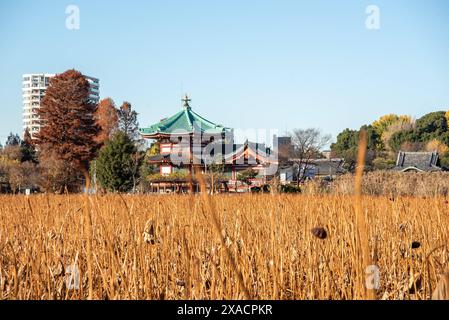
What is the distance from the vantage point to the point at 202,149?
66.6ft

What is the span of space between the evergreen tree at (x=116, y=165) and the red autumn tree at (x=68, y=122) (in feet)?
20.8

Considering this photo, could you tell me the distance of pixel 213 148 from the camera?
20.5 m

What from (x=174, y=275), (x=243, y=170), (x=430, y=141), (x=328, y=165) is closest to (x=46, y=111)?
(x=243, y=170)

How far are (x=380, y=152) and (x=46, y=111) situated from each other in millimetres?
18034

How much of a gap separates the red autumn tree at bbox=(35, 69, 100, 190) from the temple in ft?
14.3

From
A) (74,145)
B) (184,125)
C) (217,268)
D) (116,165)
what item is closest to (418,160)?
(184,125)

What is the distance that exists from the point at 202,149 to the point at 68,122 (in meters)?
7.30

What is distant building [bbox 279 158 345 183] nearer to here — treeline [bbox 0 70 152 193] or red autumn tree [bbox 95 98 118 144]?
treeline [bbox 0 70 152 193]

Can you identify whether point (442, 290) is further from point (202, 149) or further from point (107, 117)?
point (107, 117)

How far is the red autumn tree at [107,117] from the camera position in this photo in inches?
1171

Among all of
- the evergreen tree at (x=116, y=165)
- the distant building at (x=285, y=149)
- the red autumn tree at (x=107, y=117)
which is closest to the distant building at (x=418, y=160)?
the distant building at (x=285, y=149)

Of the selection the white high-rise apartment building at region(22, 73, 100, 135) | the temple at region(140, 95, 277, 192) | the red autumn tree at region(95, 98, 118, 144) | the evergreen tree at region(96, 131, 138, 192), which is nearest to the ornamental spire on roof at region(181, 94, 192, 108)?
the temple at region(140, 95, 277, 192)

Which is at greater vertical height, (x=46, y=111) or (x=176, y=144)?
(x=46, y=111)
